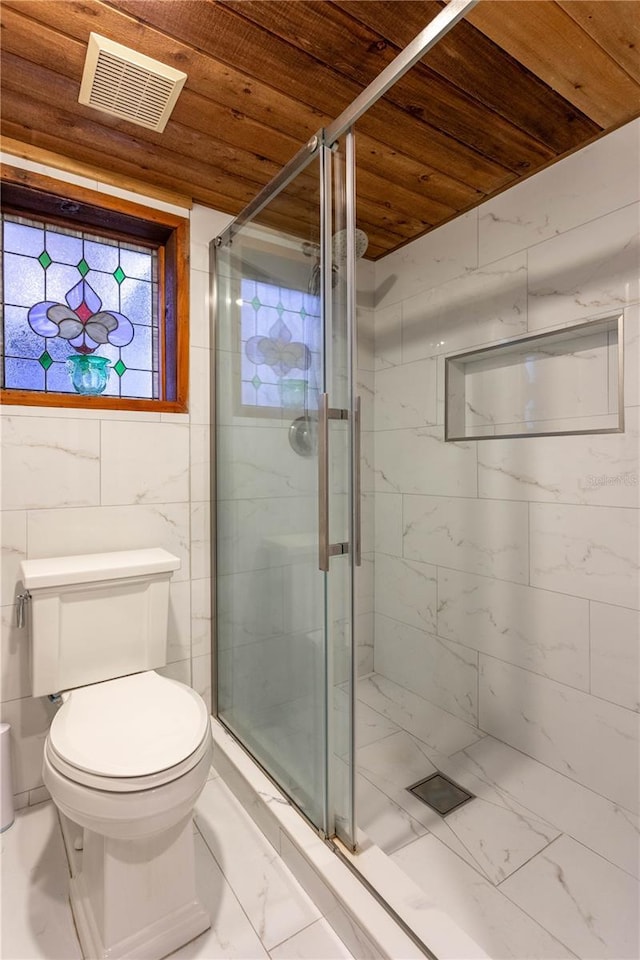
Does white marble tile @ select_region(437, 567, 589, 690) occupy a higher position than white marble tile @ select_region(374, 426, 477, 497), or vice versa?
white marble tile @ select_region(374, 426, 477, 497)

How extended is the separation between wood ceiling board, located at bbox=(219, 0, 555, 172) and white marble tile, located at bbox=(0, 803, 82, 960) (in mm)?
2268

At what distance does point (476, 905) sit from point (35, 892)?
1.17 meters

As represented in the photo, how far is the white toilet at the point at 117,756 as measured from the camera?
1.11 metres

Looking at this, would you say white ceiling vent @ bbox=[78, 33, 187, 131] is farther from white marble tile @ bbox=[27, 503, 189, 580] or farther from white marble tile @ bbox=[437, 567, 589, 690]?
white marble tile @ bbox=[437, 567, 589, 690]

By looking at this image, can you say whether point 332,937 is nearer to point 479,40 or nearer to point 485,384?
point 485,384

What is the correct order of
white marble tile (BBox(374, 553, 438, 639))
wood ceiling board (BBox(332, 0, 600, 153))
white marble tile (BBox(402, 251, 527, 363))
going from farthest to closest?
1. white marble tile (BBox(374, 553, 438, 639))
2. white marble tile (BBox(402, 251, 527, 363))
3. wood ceiling board (BBox(332, 0, 600, 153))

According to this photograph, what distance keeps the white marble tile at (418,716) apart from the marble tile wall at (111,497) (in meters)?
0.82

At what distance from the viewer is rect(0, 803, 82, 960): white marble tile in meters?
1.19

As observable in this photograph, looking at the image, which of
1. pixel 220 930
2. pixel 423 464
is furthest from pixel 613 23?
pixel 220 930

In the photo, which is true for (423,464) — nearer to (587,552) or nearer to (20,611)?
(587,552)

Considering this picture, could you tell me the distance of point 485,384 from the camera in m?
2.12

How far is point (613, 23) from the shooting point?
1228 millimetres

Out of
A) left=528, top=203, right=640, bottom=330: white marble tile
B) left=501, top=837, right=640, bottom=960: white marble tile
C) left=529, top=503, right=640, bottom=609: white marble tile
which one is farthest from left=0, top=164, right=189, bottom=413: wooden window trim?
left=501, top=837, right=640, bottom=960: white marble tile

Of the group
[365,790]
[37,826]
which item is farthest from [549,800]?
[37,826]
